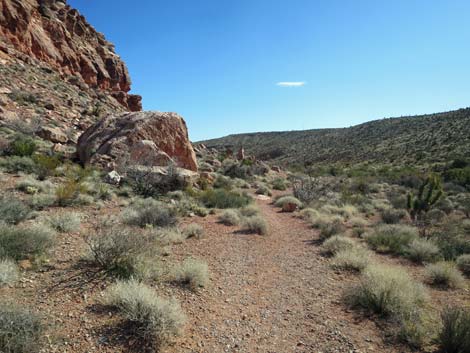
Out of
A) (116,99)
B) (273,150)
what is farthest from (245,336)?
(273,150)

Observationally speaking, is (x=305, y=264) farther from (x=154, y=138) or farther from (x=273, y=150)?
(x=273, y=150)

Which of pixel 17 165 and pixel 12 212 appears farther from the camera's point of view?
pixel 17 165

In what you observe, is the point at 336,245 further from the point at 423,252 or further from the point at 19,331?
the point at 19,331

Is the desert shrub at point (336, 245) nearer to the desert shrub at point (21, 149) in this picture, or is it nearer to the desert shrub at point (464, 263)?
the desert shrub at point (464, 263)

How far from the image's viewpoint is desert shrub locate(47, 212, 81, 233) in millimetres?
6285

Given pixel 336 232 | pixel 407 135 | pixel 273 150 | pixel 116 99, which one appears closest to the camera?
pixel 336 232

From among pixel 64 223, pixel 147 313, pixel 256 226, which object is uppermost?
pixel 64 223

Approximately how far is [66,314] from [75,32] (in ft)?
139

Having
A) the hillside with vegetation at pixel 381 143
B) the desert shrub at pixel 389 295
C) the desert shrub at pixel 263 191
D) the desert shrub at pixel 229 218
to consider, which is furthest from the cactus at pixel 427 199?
the hillside with vegetation at pixel 381 143

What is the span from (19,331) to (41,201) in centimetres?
575

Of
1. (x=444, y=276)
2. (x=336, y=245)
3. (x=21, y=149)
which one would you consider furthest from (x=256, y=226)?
(x=21, y=149)

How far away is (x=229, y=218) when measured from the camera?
9711mm

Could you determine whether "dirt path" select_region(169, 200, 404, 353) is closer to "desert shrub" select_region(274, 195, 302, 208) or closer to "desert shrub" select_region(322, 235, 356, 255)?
"desert shrub" select_region(322, 235, 356, 255)

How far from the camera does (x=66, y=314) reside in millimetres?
3514
